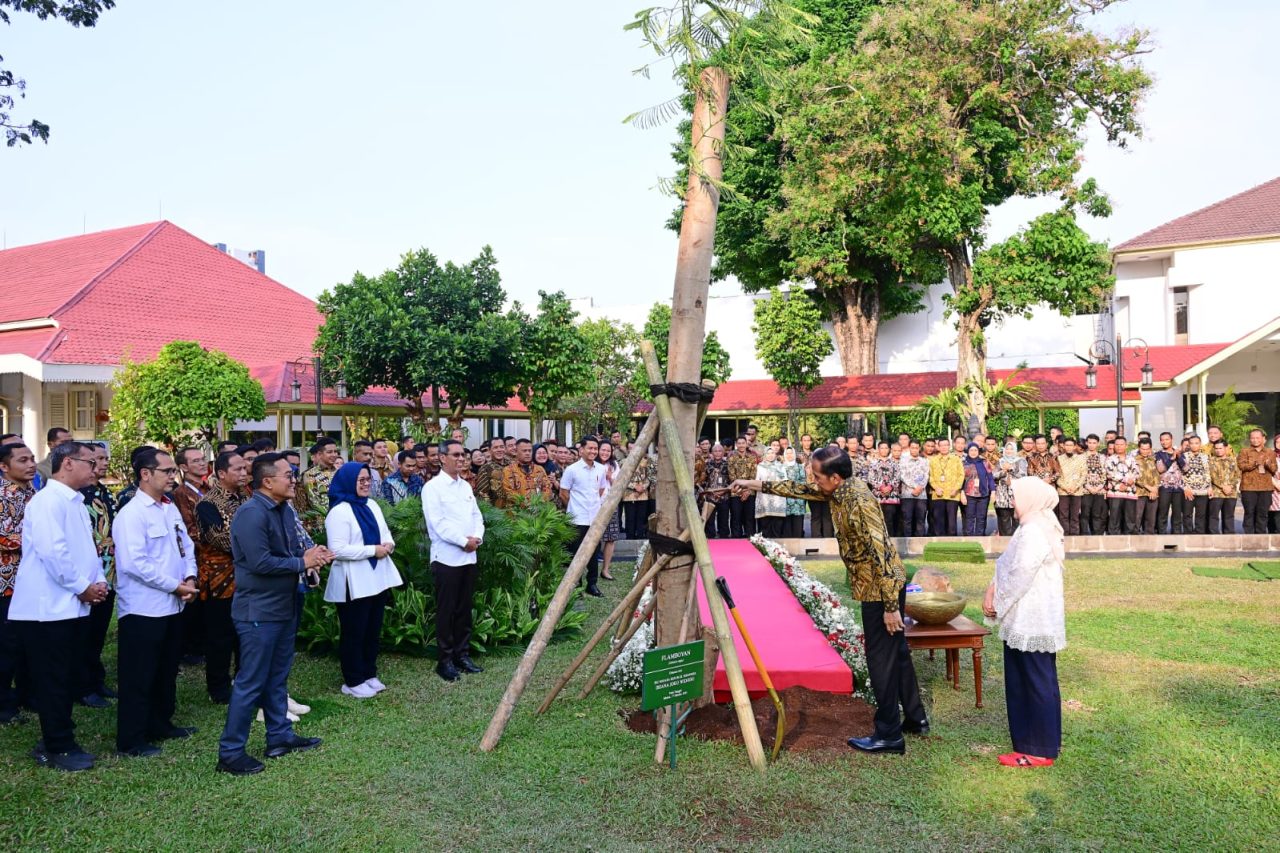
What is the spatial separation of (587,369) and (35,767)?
17.8m

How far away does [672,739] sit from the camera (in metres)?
4.96

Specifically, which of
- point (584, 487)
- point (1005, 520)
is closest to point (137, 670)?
point (584, 487)

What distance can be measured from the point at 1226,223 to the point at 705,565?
29210 millimetres

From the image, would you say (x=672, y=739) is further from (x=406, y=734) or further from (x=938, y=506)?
(x=938, y=506)

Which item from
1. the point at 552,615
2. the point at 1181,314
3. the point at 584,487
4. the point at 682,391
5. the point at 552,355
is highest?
the point at 1181,314

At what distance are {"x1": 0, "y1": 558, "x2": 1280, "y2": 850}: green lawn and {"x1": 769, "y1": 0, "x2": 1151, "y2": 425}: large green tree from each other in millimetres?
15328

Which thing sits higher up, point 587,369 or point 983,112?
point 983,112

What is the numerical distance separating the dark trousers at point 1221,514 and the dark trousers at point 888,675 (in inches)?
447

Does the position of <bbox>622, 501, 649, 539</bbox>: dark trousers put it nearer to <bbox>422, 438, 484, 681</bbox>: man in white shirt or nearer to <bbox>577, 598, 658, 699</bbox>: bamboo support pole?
<bbox>422, 438, 484, 681</bbox>: man in white shirt

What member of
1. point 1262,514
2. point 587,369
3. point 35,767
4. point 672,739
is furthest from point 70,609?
point 587,369

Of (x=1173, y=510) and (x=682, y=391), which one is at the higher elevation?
(x=682, y=391)

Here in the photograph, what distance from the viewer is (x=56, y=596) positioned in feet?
16.7

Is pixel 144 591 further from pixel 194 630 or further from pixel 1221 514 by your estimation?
pixel 1221 514

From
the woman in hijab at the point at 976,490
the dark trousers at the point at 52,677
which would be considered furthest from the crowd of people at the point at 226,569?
the woman in hijab at the point at 976,490
